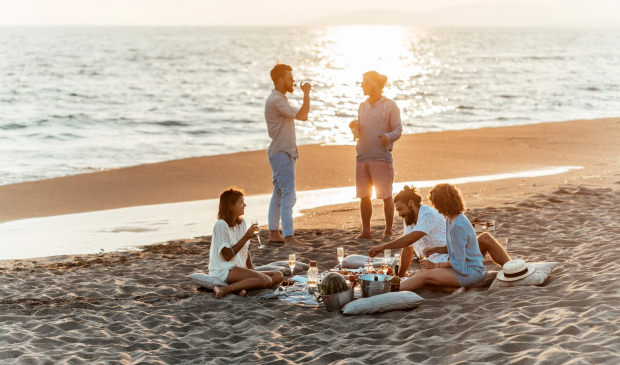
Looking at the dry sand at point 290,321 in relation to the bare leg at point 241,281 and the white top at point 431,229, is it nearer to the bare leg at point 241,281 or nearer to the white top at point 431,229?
the bare leg at point 241,281

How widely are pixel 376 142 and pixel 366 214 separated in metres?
0.98

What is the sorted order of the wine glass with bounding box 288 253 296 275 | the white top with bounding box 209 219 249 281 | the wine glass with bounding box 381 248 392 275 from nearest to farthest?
the white top with bounding box 209 219 249 281
the wine glass with bounding box 381 248 392 275
the wine glass with bounding box 288 253 296 275

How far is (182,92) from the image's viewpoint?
125ft

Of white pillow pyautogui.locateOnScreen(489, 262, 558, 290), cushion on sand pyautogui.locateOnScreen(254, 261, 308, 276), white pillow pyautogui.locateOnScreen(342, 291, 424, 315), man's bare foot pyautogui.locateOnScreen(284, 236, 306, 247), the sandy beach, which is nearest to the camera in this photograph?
the sandy beach

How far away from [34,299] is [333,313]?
3140 mm

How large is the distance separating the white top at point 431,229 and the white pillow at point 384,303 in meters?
0.70

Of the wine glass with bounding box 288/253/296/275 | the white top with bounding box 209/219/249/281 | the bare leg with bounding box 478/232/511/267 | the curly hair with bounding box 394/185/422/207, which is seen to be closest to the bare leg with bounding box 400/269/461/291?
the bare leg with bounding box 478/232/511/267

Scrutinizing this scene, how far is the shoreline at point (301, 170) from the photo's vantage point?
13.0 metres

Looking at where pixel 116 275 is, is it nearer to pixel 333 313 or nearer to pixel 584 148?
pixel 333 313

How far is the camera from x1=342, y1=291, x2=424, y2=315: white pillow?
A: 621 centimetres

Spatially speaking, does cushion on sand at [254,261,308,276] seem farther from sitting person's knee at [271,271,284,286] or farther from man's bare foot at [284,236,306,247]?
man's bare foot at [284,236,306,247]

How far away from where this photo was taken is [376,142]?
8.96 m

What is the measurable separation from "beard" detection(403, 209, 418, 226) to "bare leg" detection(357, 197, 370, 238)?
2.10m

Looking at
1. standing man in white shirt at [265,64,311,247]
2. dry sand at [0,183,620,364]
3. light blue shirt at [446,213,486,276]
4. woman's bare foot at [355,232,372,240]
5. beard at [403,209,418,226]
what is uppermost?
standing man in white shirt at [265,64,311,247]
